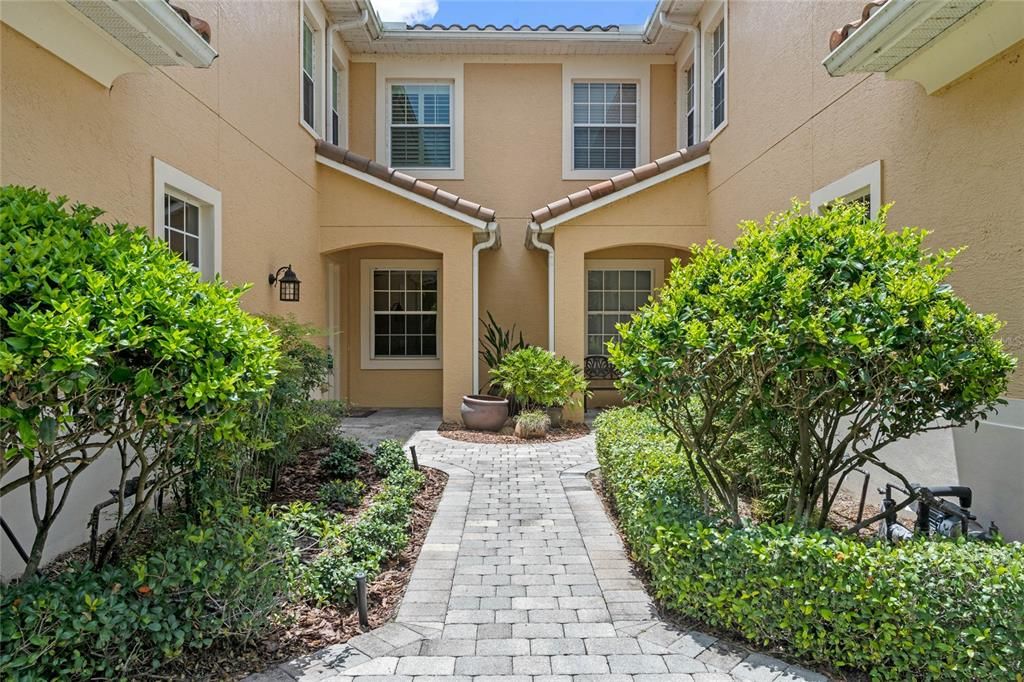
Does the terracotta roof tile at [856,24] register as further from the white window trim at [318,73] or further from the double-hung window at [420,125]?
the double-hung window at [420,125]

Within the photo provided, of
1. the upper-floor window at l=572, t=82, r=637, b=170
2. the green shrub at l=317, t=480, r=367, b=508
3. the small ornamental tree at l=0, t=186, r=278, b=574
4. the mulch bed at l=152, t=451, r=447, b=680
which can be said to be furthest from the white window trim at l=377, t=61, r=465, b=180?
the small ornamental tree at l=0, t=186, r=278, b=574

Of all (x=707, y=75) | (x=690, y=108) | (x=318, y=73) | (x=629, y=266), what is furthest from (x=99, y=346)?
(x=690, y=108)

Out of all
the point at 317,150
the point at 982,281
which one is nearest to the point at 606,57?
the point at 317,150

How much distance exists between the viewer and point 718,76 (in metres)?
9.75

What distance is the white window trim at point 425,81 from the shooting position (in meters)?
11.5

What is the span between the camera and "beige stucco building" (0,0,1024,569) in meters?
4.11

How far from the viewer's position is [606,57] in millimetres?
11570

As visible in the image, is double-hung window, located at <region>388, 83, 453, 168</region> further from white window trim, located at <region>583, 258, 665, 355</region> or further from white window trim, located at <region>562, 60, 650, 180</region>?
white window trim, located at <region>583, 258, 665, 355</region>

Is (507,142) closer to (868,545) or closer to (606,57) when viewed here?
(606,57)

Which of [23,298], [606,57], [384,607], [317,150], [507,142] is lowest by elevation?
[384,607]

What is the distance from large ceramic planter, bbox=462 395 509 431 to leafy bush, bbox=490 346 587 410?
0.89 feet

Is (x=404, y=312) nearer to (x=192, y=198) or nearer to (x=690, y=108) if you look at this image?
(x=192, y=198)

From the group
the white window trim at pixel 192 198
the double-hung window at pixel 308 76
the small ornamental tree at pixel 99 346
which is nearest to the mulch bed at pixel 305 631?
the small ornamental tree at pixel 99 346

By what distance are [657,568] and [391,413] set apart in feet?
26.6
